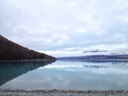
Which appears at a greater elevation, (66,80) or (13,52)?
(13,52)

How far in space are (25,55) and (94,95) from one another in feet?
529

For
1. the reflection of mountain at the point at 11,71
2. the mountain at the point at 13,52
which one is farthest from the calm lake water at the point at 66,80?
the mountain at the point at 13,52

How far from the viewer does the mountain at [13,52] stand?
160 m

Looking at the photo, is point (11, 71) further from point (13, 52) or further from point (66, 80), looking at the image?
point (13, 52)

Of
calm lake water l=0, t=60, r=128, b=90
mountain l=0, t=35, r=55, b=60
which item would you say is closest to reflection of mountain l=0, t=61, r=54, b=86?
calm lake water l=0, t=60, r=128, b=90

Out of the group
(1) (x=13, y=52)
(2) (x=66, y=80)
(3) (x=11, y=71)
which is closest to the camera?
(2) (x=66, y=80)

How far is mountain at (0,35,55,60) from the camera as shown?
15962 centimetres

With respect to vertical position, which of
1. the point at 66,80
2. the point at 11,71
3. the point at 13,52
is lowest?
the point at 66,80

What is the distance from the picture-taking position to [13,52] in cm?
16788

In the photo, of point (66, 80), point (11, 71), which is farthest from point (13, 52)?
point (66, 80)

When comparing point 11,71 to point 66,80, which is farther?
point 11,71

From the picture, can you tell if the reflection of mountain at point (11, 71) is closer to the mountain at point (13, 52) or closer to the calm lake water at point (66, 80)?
the calm lake water at point (66, 80)

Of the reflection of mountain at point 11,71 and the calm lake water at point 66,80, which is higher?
the reflection of mountain at point 11,71

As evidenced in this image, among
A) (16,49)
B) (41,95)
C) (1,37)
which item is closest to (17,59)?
(16,49)
